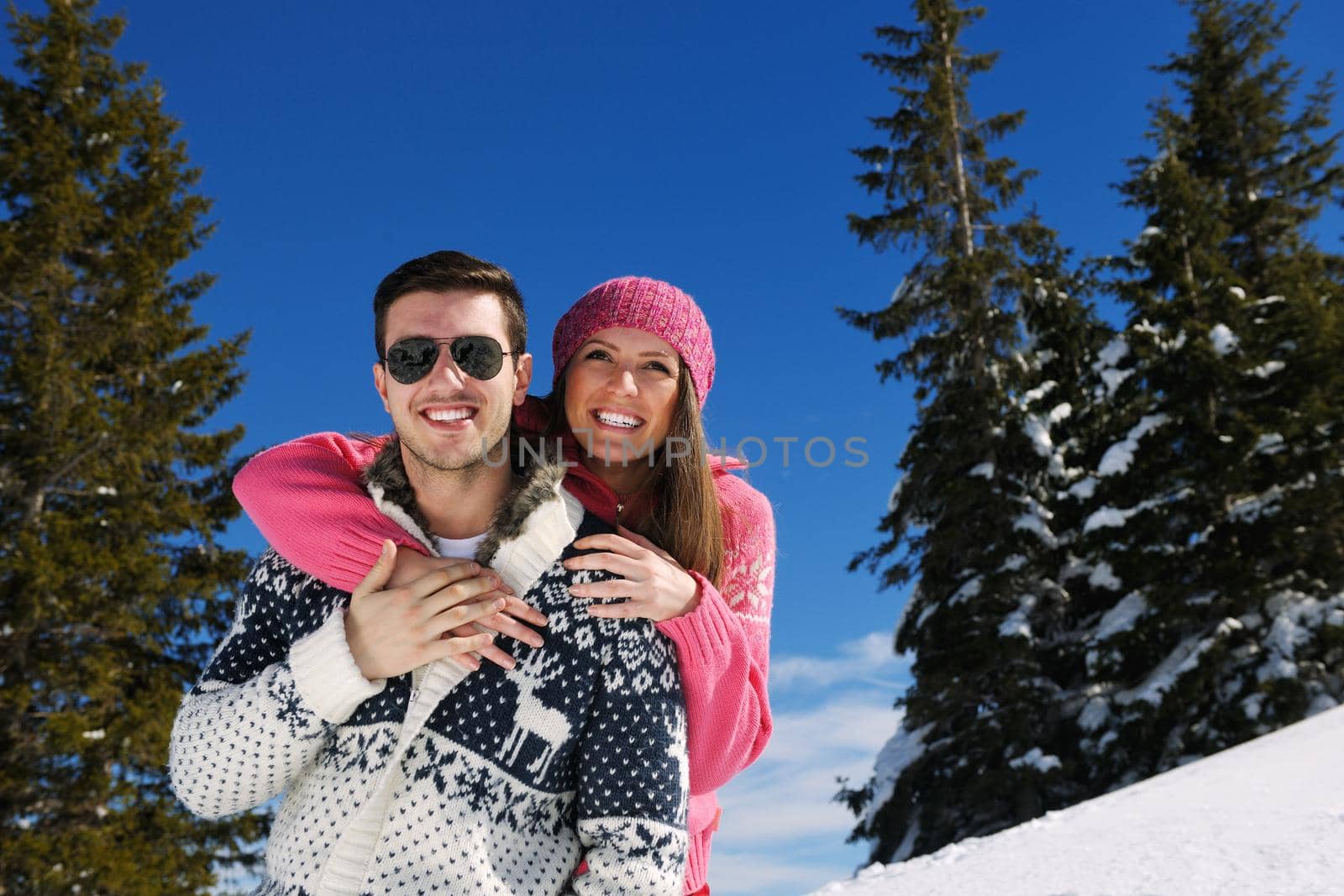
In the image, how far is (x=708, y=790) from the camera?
9.39ft

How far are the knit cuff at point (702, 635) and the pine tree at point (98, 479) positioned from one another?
1190 cm

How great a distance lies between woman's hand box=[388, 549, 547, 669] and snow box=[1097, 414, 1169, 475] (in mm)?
13515

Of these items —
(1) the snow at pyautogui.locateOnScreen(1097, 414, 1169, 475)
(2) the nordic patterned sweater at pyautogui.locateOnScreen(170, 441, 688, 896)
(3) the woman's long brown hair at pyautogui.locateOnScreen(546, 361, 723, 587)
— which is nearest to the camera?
(2) the nordic patterned sweater at pyautogui.locateOnScreen(170, 441, 688, 896)

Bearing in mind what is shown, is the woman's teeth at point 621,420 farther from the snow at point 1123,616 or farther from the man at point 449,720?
the snow at point 1123,616

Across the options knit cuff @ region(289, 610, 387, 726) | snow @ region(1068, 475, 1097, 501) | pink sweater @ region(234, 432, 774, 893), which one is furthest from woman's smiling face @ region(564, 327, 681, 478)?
snow @ region(1068, 475, 1097, 501)

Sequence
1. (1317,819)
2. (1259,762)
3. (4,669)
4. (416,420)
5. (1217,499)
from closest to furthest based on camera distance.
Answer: (416,420), (1317,819), (1259,762), (4,669), (1217,499)

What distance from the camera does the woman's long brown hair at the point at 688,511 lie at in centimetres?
286

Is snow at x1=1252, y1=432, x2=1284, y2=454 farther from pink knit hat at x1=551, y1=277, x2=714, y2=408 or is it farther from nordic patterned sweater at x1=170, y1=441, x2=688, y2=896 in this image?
nordic patterned sweater at x1=170, y1=441, x2=688, y2=896

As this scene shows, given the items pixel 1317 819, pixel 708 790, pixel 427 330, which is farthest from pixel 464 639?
pixel 1317 819

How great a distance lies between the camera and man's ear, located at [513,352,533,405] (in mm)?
2709

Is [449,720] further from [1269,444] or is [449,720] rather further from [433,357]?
[1269,444]

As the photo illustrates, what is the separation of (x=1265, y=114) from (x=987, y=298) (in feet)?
24.6

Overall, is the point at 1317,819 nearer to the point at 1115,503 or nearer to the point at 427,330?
the point at 427,330

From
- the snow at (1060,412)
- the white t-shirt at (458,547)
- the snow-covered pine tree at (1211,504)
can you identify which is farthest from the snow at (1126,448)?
the white t-shirt at (458,547)
